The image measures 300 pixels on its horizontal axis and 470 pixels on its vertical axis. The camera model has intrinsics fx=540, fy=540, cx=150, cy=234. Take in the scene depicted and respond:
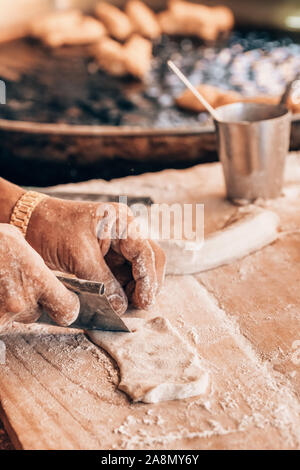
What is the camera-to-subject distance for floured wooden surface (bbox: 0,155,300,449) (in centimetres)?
133

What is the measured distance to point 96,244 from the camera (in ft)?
5.57

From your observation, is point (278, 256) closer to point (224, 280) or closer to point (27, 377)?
point (224, 280)

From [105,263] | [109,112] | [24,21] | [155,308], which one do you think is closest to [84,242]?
[105,263]

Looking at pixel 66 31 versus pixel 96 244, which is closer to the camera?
pixel 96 244

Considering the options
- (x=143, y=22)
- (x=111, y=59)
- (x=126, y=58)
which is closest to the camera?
(x=126, y=58)

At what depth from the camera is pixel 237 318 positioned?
177 cm

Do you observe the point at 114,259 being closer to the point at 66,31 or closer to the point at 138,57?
the point at 138,57

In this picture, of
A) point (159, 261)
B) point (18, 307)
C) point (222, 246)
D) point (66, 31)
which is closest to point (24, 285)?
point (18, 307)

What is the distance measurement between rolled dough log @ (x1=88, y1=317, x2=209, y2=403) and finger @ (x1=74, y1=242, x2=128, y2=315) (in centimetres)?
7

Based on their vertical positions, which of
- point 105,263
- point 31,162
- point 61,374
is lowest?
point 31,162

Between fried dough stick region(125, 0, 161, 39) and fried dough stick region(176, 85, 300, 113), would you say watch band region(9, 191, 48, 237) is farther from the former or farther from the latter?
fried dough stick region(125, 0, 161, 39)

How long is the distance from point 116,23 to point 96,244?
15.3 feet

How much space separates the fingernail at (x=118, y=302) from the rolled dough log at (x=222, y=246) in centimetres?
33

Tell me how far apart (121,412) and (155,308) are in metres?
0.50
